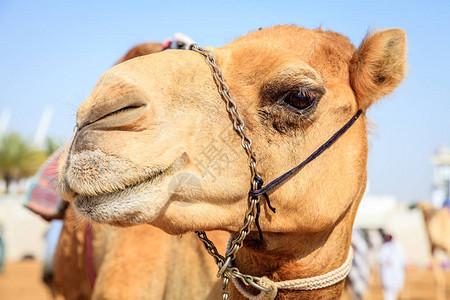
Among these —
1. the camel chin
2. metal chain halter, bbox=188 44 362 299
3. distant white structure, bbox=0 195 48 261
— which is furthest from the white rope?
distant white structure, bbox=0 195 48 261

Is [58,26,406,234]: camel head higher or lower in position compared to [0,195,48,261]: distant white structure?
higher

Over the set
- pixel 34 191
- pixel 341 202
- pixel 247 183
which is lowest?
pixel 34 191

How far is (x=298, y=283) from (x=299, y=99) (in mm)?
813

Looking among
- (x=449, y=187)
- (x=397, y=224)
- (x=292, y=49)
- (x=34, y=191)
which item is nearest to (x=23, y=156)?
(x=397, y=224)

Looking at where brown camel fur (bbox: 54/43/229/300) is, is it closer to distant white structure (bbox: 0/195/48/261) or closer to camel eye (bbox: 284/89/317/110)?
camel eye (bbox: 284/89/317/110)

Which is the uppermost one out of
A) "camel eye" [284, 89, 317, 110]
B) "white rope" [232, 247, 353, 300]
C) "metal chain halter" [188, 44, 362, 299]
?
"camel eye" [284, 89, 317, 110]

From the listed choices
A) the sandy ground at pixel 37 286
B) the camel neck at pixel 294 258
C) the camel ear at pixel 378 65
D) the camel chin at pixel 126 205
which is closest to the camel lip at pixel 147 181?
the camel chin at pixel 126 205

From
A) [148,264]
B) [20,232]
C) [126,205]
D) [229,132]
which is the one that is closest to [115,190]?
[126,205]

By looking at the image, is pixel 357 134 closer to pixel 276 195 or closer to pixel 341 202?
pixel 341 202

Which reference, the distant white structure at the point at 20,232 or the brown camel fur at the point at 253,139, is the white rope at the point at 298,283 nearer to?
the brown camel fur at the point at 253,139

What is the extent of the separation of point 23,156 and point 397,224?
2503 cm

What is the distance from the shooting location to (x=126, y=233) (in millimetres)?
3094

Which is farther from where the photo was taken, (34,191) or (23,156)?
(23,156)

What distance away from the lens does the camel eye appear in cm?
212
